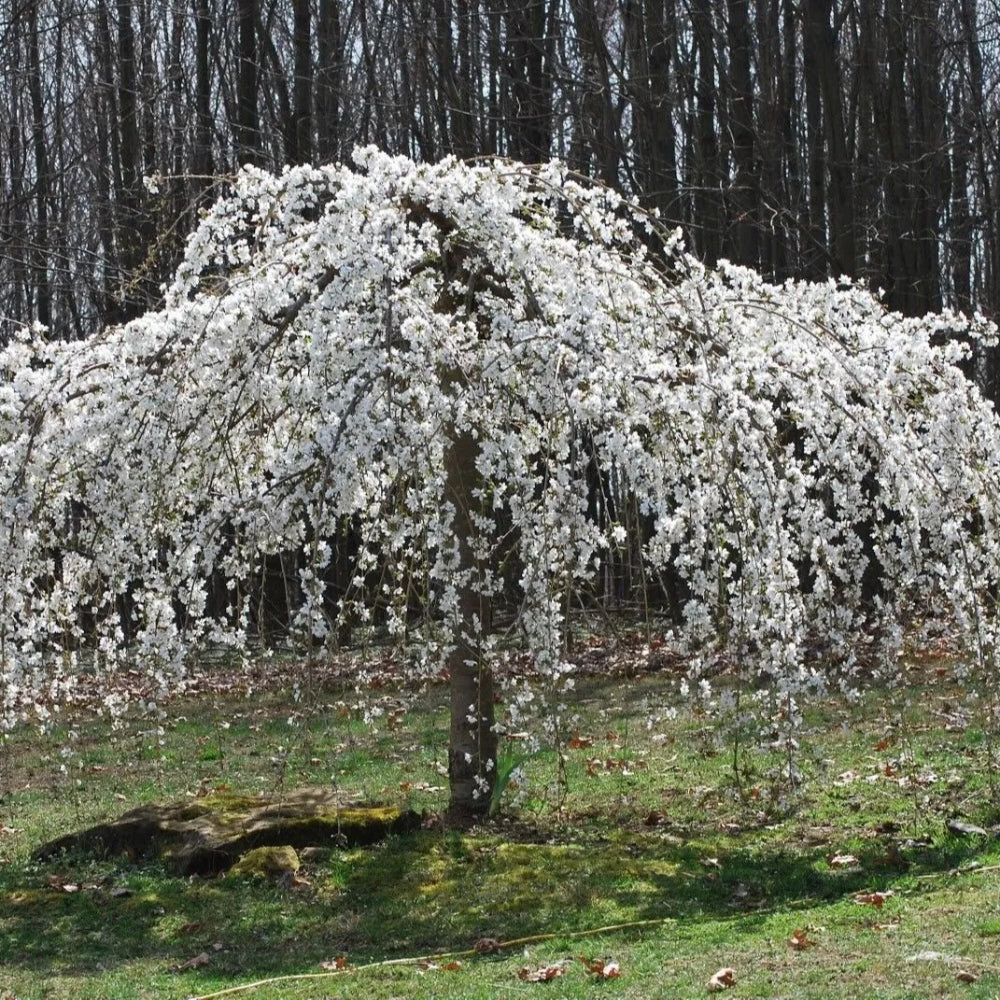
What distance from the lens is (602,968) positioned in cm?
496

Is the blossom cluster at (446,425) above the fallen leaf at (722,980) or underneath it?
above

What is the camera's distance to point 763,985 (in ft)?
14.9

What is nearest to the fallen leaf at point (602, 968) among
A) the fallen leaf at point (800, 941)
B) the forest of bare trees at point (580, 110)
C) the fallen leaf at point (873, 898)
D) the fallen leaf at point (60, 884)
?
the fallen leaf at point (800, 941)

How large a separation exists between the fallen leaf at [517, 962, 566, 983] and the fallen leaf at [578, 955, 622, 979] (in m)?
0.09

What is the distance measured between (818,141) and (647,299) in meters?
13.4

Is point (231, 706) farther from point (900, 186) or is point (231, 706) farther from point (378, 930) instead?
point (900, 186)

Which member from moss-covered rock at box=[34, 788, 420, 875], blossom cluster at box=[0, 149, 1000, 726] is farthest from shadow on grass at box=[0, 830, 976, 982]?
blossom cluster at box=[0, 149, 1000, 726]

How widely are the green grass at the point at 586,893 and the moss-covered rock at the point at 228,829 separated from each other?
0.47 ft

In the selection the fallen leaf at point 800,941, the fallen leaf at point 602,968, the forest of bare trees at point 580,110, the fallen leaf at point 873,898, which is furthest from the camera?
the forest of bare trees at point 580,110

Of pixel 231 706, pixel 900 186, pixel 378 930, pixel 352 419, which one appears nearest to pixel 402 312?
pixel 352 419

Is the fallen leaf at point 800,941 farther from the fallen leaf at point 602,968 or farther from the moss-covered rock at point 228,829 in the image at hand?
the moss-covered rock at point 228,829

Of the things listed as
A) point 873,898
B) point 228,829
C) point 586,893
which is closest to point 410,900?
point 586,893

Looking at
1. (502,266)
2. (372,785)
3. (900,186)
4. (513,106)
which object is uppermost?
(513,106)

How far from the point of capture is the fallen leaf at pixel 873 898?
5.59 metres
